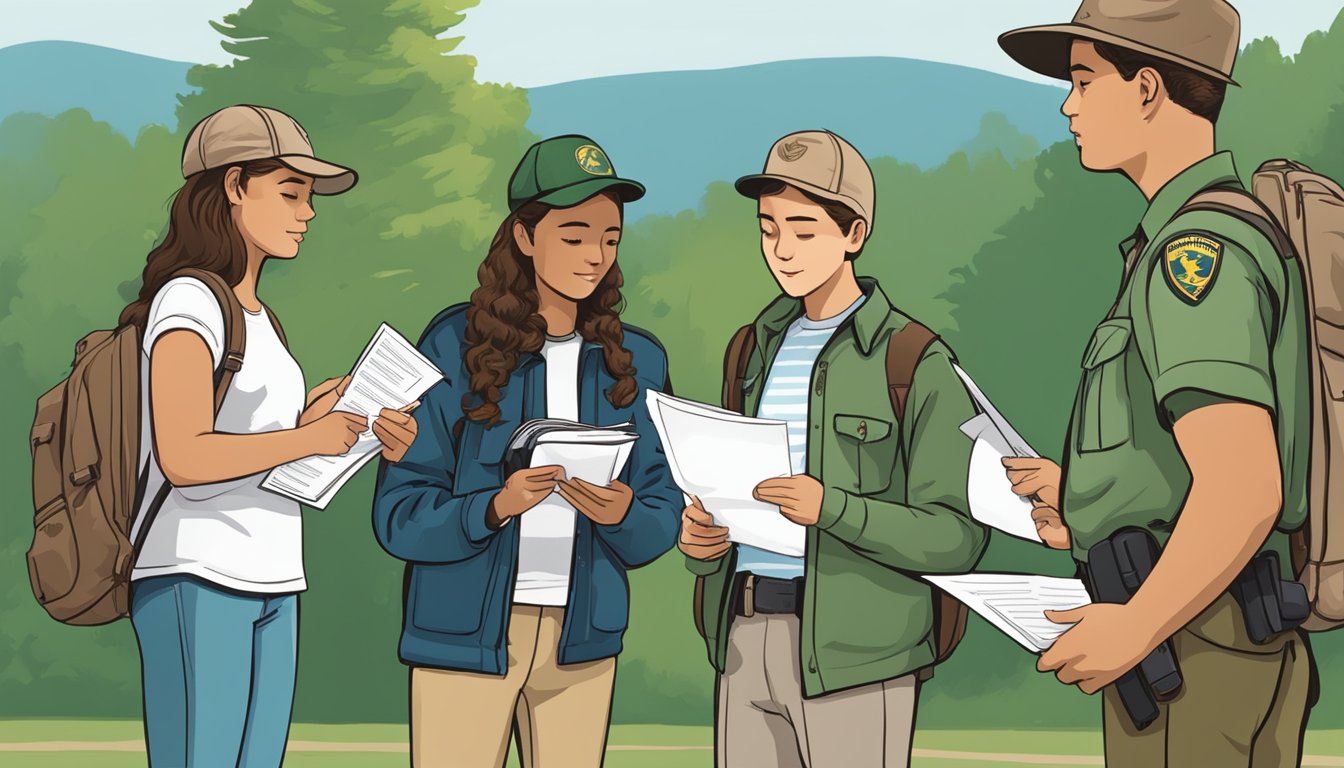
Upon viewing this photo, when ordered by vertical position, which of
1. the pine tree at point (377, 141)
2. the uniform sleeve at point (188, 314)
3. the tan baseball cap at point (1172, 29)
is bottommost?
the uniform sleeve at point (188, 314)

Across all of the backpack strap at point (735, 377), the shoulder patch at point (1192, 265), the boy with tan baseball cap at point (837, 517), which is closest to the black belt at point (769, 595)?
the boy with tan baseball cap at point (837, 517)

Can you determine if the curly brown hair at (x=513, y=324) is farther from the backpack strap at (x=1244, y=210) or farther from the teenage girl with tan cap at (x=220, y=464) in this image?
the backpack strap at (x=1244, y=210)

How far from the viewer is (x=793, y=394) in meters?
3.89

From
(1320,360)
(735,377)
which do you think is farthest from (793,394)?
(1320,360)

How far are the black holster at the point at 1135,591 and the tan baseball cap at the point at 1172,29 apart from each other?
3.77ft

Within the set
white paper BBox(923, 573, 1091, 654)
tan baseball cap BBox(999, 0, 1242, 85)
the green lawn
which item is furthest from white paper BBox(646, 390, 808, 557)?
the green lawn

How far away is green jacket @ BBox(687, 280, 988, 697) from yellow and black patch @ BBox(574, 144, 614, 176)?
94 centimetres

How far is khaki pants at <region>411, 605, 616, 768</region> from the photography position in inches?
155

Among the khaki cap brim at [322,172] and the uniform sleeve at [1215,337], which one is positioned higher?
the khaki cap brim at [322,172]

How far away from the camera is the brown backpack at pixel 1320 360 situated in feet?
9.85

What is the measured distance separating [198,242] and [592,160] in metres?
1.26

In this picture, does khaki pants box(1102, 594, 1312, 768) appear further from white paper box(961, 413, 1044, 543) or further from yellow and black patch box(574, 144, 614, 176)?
yellow and black patch box(574, 144, 614, 176)

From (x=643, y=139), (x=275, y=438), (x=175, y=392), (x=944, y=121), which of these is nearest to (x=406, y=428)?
(x=275, y=438)

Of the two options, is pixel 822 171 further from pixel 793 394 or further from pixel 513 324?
pixel 513 324
